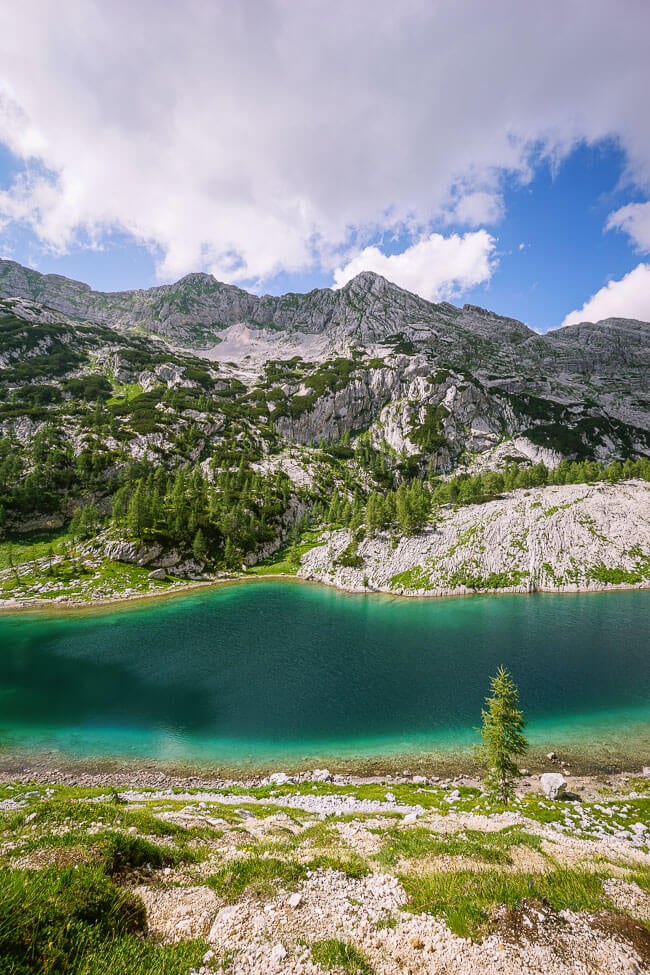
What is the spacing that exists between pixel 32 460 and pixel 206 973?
14025 cm

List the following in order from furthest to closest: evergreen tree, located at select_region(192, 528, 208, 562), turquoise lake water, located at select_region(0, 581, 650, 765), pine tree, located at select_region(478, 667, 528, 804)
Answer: evergreen tree, located at select_region(192, 528, 208, 562) → turquoise lake water, located at select_region(0, 581, 650, 765) → pine tree, located at select_region(478, 667, 528, 804)

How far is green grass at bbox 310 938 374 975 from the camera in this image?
6.86 metres

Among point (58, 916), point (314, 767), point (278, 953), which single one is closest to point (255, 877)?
point (278, 953)

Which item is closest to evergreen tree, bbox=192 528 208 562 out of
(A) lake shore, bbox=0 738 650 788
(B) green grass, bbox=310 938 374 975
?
(A) lake shore, bbox=0 738 650 788

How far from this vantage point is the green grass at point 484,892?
8.09m

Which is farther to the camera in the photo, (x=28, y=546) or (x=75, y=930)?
(x=28, y=546)

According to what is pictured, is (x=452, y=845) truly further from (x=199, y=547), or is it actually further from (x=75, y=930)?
(x=199, y=547)

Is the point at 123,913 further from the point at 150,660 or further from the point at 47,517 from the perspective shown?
the point at 47,517

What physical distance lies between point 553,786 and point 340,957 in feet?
75.6

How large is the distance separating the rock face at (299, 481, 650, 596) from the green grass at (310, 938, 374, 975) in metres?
72.1

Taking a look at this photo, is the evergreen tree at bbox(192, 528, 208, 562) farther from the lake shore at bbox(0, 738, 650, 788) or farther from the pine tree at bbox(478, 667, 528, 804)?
the pine tree at bbox(478, 667, 528, 804)

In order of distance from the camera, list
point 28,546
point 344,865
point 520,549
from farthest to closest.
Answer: point 28,546 < point 520,549 < point 344,865

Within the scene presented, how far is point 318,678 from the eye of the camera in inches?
1614

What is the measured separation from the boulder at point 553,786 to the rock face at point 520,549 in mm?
52297
